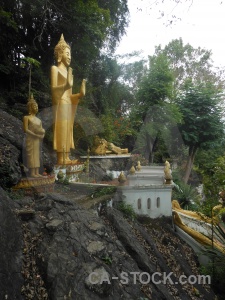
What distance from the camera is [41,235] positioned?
10.2 ft

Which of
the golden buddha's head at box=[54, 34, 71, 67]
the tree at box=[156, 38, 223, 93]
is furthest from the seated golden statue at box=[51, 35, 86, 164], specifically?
the tree at box=[156, 38, 223, 93]

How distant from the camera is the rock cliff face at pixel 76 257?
2564 mm

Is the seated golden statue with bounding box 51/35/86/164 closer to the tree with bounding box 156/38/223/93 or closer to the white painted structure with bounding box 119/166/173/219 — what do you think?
the white painted structure with bounding box 119/166/173/219

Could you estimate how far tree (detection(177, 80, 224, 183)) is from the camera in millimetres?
12141

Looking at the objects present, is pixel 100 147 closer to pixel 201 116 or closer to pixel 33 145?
pixel 33 145

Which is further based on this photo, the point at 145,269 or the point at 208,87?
the point at 208,87


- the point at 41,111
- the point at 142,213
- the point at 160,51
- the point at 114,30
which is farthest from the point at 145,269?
the point at 160,51

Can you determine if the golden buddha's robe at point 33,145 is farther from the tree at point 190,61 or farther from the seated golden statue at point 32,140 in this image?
the tree at point 190,61

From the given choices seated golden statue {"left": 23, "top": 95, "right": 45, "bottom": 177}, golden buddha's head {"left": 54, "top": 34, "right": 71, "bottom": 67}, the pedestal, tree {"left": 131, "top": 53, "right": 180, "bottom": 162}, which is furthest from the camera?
tree {"left": 131, "top": 53, "right": 180, "bottom": 162}

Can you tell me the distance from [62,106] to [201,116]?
8.04 meters

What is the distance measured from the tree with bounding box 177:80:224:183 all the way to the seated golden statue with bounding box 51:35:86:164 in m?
7.12

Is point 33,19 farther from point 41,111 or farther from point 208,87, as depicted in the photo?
point 208,87

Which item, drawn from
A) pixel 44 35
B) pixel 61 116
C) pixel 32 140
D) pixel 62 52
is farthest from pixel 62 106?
pixel 44 35

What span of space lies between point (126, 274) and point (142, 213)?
2.18 m
